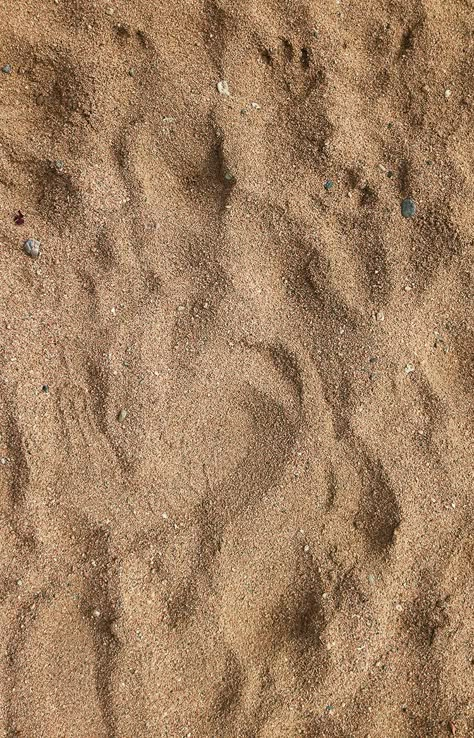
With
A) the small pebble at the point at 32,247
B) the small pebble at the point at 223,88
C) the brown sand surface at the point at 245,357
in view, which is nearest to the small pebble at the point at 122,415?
the brown sand surface at the point at 245,357

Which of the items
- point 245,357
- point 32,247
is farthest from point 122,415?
point 32,247

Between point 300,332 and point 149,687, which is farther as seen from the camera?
point 300,332

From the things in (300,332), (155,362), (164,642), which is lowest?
(164,642)

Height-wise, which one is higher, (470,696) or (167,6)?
(167,6)

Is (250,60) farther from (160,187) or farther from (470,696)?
Answer: (470,696)

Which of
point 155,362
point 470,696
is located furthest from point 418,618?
point 155,362
